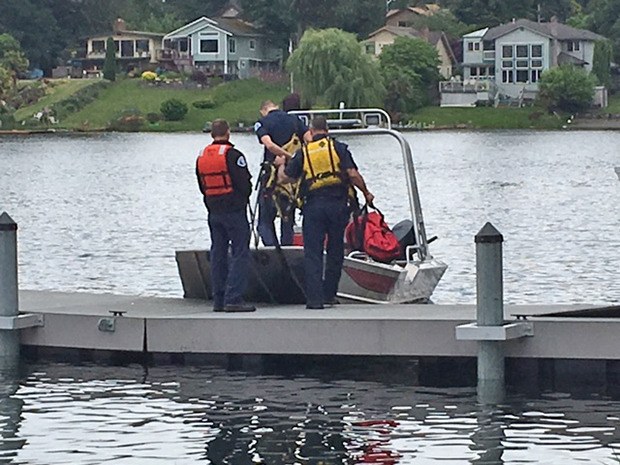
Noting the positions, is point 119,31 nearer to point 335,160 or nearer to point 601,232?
point 601,232

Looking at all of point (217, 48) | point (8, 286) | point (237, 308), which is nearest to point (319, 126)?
point (237, 308)

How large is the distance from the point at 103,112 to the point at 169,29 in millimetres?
30575

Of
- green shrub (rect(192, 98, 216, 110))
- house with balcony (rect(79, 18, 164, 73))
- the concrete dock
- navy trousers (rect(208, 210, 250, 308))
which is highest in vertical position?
house with balcony (rect(79, 18, 164, 73))

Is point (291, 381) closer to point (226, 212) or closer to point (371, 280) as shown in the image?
point (226, 212)

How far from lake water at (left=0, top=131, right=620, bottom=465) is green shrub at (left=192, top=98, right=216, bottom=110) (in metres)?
64.9

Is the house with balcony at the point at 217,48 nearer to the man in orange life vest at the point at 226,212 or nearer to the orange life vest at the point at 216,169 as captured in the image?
the man in orange life vest at the point at 226,212

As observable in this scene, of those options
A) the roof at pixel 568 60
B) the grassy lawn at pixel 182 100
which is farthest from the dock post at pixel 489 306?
the roof at pixel 568 60

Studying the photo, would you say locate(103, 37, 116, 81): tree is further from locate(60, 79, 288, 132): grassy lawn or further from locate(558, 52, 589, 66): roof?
locate(558, 52, 589, 66): roof

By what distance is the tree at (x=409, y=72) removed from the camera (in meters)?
134

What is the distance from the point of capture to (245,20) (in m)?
161

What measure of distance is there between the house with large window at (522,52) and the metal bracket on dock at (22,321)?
130 meters

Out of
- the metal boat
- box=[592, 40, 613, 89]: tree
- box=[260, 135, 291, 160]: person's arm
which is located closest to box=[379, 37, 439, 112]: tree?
box=[592, 40, 613, 89]: tree

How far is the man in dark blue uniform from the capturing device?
1945 cm

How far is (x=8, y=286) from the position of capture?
1781 centimetres
